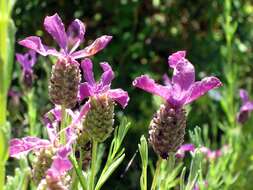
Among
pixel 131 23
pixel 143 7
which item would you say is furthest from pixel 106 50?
pixel 143 7

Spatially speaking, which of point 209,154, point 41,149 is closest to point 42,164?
point 41,149

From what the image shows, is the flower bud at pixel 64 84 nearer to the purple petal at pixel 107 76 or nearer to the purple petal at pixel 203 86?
the purple petal at pixel 107 76

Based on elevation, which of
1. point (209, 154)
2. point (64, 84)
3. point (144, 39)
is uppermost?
point (144, 39)

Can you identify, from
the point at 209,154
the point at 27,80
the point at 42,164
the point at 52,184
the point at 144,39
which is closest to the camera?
the point at 52,184

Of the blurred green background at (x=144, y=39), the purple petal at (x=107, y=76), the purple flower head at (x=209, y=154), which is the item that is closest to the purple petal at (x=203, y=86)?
the purple petal at (x=107, y=76)

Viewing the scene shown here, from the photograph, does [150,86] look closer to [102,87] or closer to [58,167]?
[102,87]

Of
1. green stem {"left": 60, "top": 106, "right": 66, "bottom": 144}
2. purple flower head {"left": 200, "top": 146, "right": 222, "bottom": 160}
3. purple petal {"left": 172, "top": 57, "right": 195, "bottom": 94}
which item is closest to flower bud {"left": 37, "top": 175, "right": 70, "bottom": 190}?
green stem {"left": 60, "top": 106, "right": 66, "bottom": 144}
